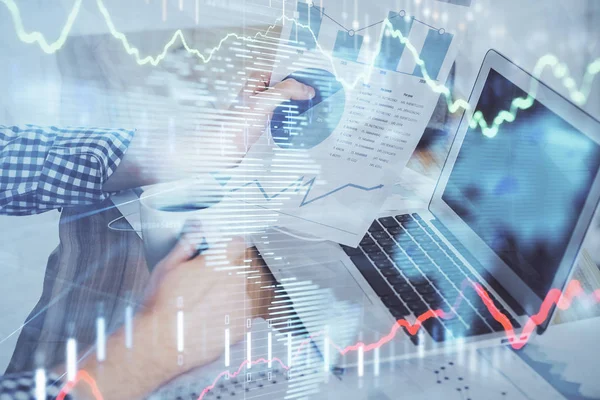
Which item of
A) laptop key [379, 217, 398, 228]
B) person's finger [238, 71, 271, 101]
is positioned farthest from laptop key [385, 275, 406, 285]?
person's finger [238, 71, 271, 101]

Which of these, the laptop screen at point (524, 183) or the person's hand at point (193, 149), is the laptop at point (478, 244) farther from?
the person's hand at point (193, 149)

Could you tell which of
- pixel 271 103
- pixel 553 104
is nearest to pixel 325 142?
pixel 271 103

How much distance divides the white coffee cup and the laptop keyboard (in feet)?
0.78

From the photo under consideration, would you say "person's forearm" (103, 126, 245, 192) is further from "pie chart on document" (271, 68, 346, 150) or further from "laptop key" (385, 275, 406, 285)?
"laptop key" (385, 275, 406, 285)

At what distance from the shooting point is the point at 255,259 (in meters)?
0.74

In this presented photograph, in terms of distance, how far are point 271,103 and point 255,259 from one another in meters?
0.26

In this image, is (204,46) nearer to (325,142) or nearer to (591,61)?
(325,142)

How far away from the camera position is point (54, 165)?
74 centimetres

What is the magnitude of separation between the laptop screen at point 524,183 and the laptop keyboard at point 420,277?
2.9 inches

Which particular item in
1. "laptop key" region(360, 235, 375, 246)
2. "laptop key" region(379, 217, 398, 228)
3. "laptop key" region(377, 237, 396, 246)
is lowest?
"laptop key" region(360, 235, 375, 246)

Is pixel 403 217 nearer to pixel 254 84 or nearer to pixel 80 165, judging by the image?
pixel 254 84

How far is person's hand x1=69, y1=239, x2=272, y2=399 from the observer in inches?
24.9
